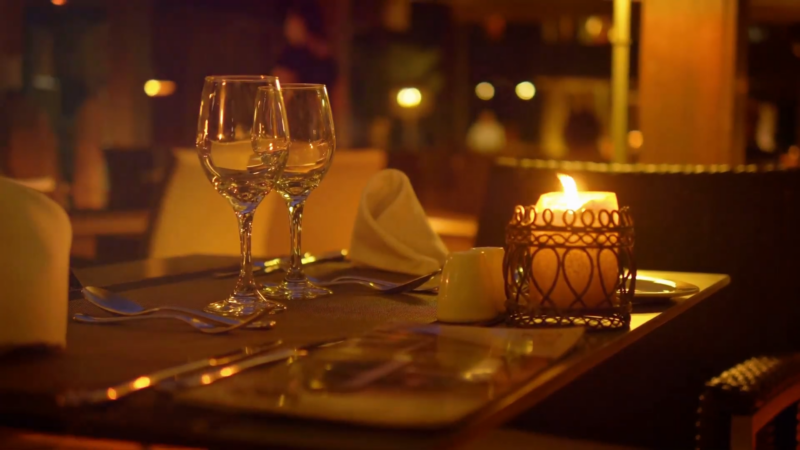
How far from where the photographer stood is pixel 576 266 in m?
0.94

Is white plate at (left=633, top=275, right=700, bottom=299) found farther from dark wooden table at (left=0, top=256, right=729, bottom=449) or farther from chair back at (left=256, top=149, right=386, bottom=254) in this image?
chair back at (left=256, top=149, right=386, bottom=254)

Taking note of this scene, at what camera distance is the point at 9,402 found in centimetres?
64

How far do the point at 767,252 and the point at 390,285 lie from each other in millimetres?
814

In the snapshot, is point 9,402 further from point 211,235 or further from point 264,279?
point 211,235

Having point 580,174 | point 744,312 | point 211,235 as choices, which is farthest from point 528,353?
point 211,235

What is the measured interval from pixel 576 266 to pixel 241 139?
1.13 ft

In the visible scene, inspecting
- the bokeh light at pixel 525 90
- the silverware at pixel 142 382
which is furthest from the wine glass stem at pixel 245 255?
the bokeh light at pixel 525 90

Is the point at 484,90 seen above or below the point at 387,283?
above

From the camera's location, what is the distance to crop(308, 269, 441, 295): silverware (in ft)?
3.84

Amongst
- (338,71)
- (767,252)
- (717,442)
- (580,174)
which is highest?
(338,71)

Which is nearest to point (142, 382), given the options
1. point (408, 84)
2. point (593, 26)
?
point (408, 84)

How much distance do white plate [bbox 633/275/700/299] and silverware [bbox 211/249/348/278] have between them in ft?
1.64

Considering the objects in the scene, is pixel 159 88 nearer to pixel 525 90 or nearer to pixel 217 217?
pixel 217 217

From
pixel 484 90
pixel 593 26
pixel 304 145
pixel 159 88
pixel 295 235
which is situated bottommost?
pixel 295 235
